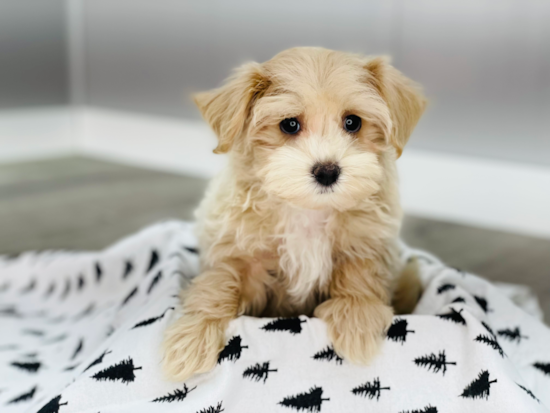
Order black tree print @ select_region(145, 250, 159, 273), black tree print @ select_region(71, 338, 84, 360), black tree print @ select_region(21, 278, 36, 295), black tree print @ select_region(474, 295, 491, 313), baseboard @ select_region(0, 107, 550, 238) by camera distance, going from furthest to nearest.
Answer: baseboard @ select_region(0, 107, 550, 238)
black tree print @ select_region(21, 278, 36, 295)
black tree print @ select_region(145, 250, 159, 273)
black tree print @ select_region(71, 338, 84, 360)
black tree print @ select_region(474, 295, 491, 313)

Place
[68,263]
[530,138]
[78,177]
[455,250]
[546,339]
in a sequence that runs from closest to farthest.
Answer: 1. [546,339]
2. [68,263]
3. [455,250]
4. [530,138]
5. [78,177]

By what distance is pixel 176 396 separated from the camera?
1587 mm

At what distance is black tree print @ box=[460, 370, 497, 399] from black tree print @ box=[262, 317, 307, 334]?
1.58 feet

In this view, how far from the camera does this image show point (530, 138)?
147 inches

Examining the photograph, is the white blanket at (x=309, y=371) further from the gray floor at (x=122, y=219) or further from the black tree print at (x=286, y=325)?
the gray floor at (x=122, y=219)

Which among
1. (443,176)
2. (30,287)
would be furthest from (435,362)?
(443,176)

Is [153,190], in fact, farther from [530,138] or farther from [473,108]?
[530,138]

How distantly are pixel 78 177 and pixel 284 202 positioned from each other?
12.3ft

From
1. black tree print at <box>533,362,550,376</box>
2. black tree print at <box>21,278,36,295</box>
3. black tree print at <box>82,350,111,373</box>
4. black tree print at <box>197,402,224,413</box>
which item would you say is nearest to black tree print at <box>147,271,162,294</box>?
black tree print at <box>82,350,111,373</box>

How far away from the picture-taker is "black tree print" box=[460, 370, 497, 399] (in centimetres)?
158

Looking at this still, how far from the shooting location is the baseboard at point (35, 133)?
18.6ft

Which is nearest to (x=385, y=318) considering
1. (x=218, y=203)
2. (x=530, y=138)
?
(x=218, y=203)

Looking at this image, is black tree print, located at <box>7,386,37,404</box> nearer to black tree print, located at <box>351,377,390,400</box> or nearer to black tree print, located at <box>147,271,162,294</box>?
black tree print, located at <box>147,271,162,294</box>

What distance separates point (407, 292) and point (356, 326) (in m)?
0.51
